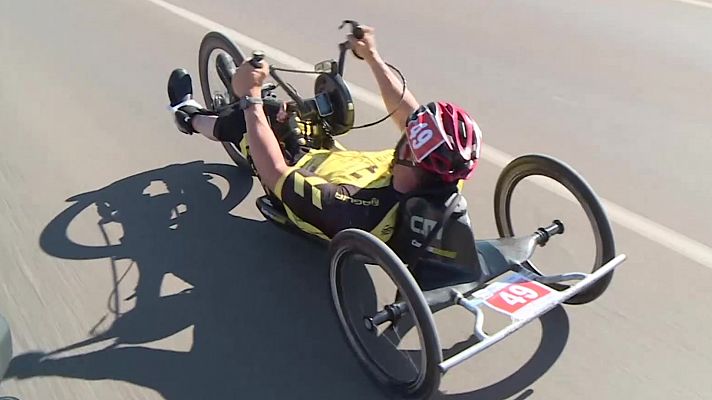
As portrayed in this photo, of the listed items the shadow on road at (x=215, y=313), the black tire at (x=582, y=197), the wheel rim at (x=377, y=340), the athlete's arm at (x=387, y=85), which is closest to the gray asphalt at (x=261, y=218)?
the shadow on road at (x=215, y=313)

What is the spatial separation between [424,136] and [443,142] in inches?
3.5

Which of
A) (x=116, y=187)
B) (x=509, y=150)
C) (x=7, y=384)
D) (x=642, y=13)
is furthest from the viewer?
(x=642, y=13)

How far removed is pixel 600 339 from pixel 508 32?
14.5 ft

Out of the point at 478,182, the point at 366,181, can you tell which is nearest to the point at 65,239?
the point at 366,181

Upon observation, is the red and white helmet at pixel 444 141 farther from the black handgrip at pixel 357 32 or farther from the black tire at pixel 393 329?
the black handgrip at pixel 357 32

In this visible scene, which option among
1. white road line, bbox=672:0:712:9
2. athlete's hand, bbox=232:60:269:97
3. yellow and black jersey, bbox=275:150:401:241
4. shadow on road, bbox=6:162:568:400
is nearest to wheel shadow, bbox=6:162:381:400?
shadow on road, bbox=6:162:568:400

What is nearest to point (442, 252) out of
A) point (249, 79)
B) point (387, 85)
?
point (387, 85)

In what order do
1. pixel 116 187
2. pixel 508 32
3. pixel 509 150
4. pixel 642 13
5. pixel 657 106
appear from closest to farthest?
1. pixel 116 187
2. pixel 509 150
3. pixel 657 106
4. pixel 508 32
5. pixel 642 13

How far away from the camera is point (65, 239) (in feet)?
14.4

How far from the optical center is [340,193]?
12.2 ft

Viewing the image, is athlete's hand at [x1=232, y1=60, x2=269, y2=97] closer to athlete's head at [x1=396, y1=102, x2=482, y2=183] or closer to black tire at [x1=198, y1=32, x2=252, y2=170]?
black tire at [x1=198, y1=32, x2=252, y2=170]

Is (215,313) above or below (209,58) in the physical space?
below

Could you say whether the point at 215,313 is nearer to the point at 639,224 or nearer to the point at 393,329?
the point at 393,329

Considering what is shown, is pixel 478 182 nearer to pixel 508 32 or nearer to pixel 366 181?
pixel 366 181
